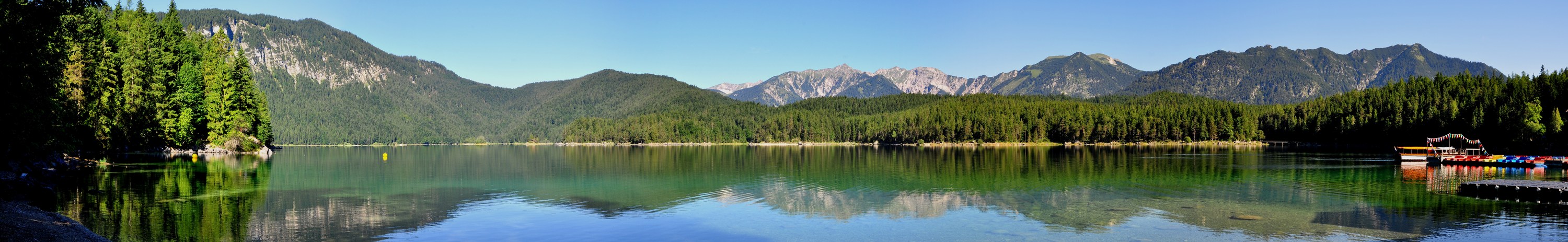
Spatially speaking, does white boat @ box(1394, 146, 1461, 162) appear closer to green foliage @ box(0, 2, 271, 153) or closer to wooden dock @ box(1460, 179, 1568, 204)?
wooden dock @ box(1460, 179, 1568, 204)

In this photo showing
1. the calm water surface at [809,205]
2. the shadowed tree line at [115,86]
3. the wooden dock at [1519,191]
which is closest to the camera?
the calm water surface at [809,205]

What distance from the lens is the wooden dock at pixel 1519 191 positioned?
3231 cm

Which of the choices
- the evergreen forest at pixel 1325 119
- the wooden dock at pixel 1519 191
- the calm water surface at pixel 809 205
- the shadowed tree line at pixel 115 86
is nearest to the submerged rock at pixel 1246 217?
the calm water surface at pixel 809 205

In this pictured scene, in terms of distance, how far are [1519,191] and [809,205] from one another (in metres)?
29.0

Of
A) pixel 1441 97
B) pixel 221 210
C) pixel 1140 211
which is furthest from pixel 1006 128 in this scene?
pixel 221 210

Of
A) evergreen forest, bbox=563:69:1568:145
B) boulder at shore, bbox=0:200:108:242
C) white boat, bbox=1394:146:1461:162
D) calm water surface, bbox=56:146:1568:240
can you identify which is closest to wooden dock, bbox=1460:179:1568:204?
calm water surface, bbox=56:146:1568:240

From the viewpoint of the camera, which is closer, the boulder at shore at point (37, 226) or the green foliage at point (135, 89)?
the boulder at shore at point (37, 226)

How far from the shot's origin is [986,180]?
156 ft

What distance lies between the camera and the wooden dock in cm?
3231

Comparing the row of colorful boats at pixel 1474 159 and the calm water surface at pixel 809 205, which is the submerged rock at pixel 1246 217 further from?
the row of colorful boats at pixel 1474 159

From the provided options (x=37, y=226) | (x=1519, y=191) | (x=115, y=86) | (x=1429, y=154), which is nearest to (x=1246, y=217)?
(x=1519, y=191)

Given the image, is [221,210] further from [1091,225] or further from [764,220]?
[1091,225]

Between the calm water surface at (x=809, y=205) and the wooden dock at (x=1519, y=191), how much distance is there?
4.42 feet

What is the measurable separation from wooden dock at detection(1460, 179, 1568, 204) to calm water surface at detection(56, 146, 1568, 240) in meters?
1.35
